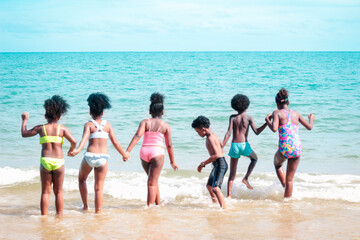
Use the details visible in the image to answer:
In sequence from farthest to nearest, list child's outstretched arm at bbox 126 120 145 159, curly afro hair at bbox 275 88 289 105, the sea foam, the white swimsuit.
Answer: the sea foam, curly afro hair at bbox 275 88 289 105, child's outstretched arm at bbox 126 120 145 159, the white swimsuit

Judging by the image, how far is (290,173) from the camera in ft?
21.1

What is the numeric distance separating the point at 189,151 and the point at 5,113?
9.04 meters

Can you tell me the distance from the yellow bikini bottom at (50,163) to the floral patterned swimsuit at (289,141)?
3211 millimetres

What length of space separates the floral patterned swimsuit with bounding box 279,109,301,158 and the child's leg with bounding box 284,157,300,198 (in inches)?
3.9

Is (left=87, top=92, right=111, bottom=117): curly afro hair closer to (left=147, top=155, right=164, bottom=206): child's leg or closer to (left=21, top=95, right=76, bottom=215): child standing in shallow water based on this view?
(left=21, top=95, right=76, bottom=215): child standing in shallow water

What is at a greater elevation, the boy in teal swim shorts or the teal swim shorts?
the boy in teal swim shorts

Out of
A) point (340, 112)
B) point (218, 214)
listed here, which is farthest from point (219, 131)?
point (218, 214)

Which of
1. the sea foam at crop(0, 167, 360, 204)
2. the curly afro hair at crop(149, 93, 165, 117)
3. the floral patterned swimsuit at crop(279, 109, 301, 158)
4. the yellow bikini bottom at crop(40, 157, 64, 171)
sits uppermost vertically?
the curly afro hair at crop(149, 93, 165, 117)

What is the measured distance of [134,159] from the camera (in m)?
10.2

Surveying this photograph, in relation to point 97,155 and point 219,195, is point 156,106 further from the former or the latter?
point 219,195

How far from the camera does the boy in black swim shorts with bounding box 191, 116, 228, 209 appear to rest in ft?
19.3

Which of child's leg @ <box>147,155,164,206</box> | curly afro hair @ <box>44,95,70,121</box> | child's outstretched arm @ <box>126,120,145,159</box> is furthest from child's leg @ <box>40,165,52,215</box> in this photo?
child's leg @ <box>147,155,164,206</box>

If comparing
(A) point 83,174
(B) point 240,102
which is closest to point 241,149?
(B) point 240,102

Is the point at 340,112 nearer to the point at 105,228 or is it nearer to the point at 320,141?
the point at 320,141
